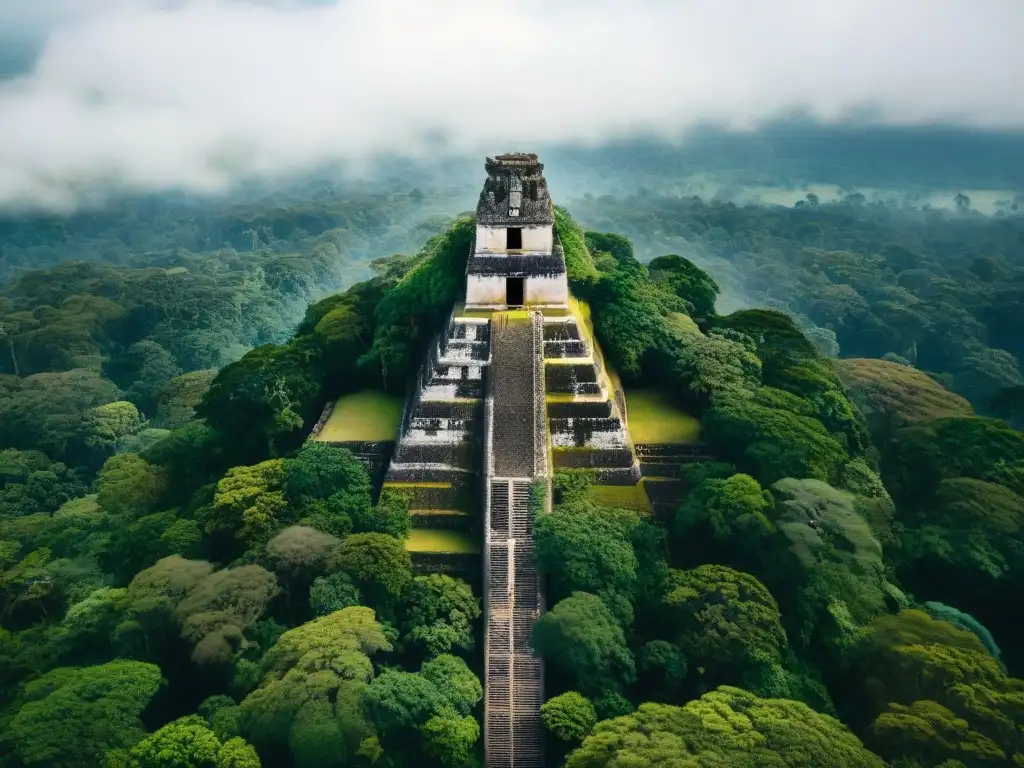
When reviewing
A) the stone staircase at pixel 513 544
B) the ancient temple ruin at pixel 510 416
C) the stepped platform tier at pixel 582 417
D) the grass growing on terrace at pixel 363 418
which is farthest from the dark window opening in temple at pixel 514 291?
the grass growing on terrace at pixel 363 418

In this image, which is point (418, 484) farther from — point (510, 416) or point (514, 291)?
point (514, 291)

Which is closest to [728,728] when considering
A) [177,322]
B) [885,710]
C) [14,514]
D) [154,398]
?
[885,710]

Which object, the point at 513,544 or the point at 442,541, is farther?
the point at 442,541

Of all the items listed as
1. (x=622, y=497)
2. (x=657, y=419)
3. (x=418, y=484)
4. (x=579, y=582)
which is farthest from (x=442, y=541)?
(x=657, y=419)

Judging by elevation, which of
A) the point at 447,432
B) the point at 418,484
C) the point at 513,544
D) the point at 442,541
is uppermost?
the point at 447,432

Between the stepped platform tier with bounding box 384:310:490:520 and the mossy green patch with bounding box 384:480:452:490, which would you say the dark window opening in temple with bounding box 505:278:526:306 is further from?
the mossy green patch with bounding box 384:480:452:490

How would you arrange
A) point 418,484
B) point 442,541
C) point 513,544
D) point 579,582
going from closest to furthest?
point 579,582, point 513,544, point 442,541, point 418,484

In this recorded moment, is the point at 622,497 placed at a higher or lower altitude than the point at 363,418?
lower
